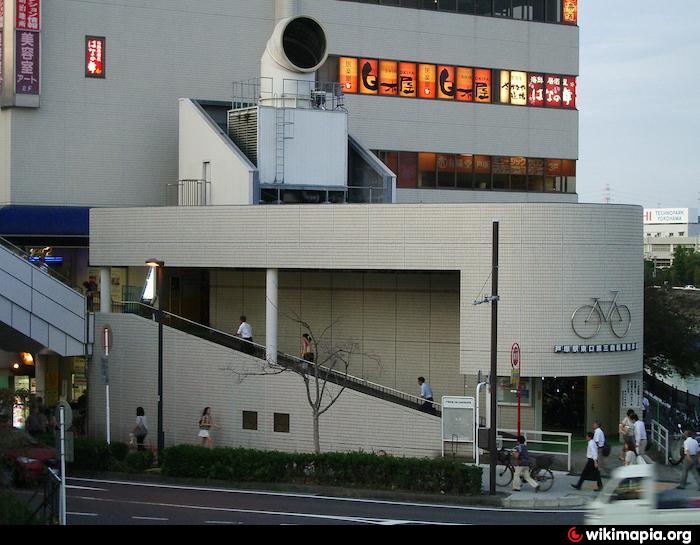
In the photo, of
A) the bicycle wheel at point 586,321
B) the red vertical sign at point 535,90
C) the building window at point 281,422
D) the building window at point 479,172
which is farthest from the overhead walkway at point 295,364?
the red vertical sign at point 535,90

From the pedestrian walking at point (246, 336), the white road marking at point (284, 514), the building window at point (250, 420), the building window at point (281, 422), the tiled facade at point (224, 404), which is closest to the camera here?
the white road marking at point (284, 514)

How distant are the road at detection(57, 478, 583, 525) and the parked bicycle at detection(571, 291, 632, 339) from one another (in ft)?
24.0

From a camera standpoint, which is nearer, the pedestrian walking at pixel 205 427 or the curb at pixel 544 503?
the curb at pixel 544 503

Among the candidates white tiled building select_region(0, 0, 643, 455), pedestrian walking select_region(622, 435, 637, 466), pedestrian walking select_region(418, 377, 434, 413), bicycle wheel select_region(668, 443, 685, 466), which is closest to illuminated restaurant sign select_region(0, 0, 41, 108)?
white tiled building select_region(0, 0, 643, 455)

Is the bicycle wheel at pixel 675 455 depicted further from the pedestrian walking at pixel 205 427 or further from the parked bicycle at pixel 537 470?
the pedestrian walking at pixel 205 427

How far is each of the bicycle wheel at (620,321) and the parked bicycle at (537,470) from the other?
5738 mm

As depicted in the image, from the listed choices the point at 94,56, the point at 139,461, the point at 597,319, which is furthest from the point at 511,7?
the point at 139,461

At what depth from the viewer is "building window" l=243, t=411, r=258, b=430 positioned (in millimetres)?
33469

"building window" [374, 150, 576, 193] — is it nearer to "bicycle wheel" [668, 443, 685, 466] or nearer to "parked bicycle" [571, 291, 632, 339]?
"parked bicycle" [571, 291, 632, 339]

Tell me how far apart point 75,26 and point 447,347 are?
1729 centimetres

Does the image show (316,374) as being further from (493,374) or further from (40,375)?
(40,375)

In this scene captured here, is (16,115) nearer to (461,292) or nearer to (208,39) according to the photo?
(208,39)

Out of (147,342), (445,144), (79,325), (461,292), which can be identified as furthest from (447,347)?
(445,144)

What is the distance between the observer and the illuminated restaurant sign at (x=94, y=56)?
4066 centimetres
